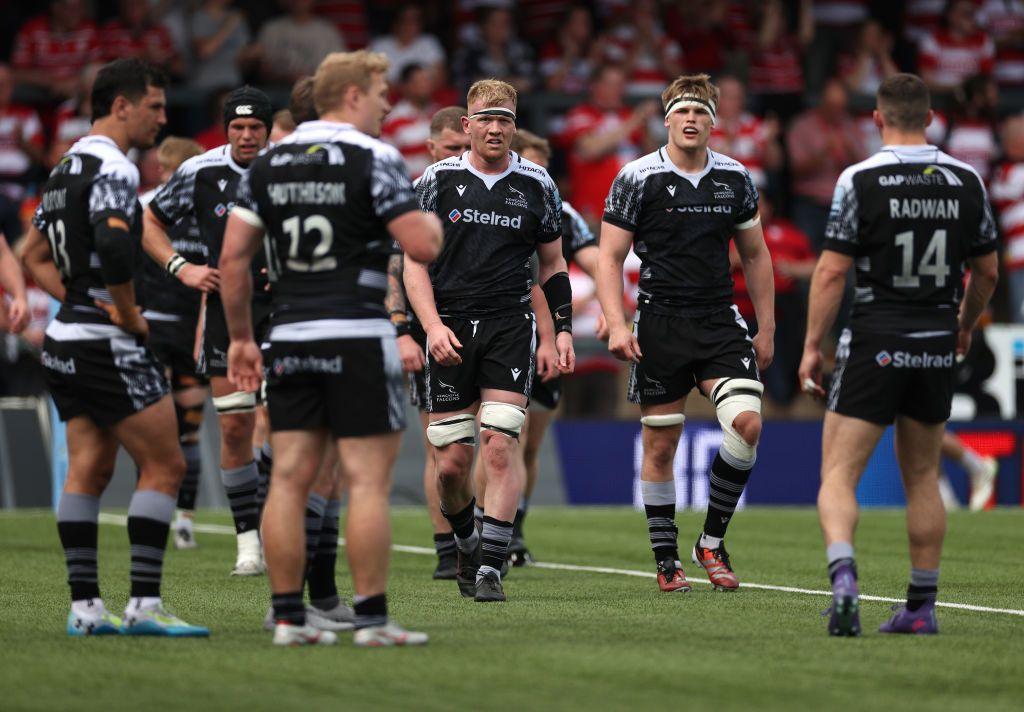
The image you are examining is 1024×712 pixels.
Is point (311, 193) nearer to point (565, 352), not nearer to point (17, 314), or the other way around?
point (17, 314)

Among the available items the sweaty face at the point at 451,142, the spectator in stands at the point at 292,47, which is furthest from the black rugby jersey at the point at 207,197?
the spectator in stands at the point at 292,47

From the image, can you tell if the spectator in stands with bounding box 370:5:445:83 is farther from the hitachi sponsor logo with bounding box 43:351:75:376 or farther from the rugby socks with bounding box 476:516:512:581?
the hitachi sponsor logo with bounding box 43:351:75:376

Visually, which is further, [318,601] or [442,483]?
[442,483]

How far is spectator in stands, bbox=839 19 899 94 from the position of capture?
864 inches

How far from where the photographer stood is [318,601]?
7629mm

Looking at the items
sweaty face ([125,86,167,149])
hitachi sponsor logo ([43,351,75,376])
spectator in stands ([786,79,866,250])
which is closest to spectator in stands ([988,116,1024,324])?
spectator in stands ([786,79,866,250])

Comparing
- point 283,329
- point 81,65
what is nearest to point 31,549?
point 283,329

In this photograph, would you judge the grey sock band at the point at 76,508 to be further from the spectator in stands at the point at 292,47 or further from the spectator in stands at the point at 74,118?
the spectator in stands at the point at 292,47

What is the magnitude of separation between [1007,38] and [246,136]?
1577cm

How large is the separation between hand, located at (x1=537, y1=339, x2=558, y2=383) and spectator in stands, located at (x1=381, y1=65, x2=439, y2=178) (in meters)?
9.30

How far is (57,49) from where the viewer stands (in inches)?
734

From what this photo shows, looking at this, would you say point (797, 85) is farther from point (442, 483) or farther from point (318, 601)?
point (318, 601)

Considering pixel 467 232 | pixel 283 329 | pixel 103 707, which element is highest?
pixel 467 232

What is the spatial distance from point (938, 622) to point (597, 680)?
96.9 inches
